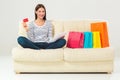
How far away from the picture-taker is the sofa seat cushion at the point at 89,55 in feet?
14.6

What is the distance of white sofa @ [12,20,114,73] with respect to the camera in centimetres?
445

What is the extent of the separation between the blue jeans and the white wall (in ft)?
6.70

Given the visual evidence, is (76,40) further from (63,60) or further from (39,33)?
(39,33)

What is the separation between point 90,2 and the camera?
6.61m

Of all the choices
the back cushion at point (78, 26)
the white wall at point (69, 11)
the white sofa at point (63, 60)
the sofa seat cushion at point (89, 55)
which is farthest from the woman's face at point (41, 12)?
the white wall at point (69, 11)

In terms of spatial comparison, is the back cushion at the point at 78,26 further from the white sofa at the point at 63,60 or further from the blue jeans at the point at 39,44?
the white sofa at the point at 63,60

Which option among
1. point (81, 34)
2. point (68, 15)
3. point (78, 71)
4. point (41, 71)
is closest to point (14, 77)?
point (41, 71)

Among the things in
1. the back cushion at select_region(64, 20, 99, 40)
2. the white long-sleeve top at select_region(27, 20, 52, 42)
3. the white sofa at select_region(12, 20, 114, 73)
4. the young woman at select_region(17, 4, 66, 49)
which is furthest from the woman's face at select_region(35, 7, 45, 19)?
the white sofa at select_region(12, 20, 114, 73)

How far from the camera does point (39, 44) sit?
4688 mm

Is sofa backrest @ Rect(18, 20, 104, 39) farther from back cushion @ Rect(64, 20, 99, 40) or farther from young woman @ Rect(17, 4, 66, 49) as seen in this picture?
young woman @ Rect(17, 4, 66, 49)

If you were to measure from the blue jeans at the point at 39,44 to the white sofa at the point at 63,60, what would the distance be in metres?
0.09

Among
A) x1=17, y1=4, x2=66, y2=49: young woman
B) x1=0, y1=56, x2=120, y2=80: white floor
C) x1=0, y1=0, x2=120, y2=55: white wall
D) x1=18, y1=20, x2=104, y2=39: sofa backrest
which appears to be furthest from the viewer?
x1=0, y1=0, x2=120, y2=55: white wall

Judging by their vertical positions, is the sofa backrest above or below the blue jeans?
above

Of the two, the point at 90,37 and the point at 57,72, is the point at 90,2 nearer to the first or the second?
the point at 90,37
